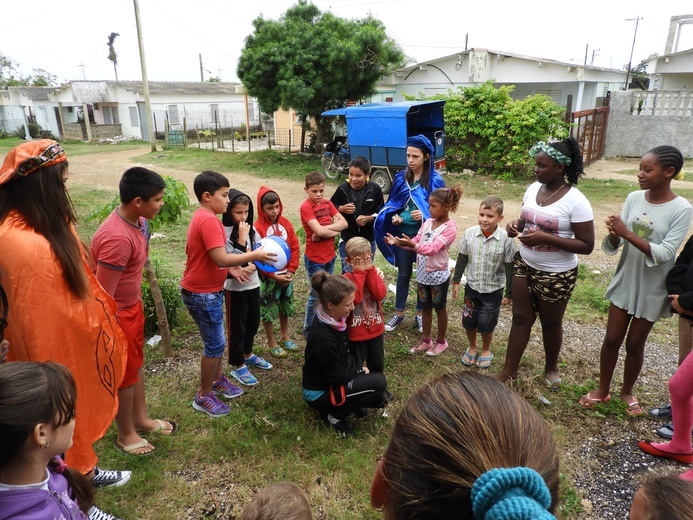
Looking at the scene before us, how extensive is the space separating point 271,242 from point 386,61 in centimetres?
1515

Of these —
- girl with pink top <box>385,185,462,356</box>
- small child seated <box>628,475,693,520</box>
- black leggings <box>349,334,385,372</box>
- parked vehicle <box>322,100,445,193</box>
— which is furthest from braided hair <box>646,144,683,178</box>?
parked vehicle <box>322,100,445,193</box>

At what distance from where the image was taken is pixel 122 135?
33250 millimetres

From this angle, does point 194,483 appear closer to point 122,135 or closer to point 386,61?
point 386,61

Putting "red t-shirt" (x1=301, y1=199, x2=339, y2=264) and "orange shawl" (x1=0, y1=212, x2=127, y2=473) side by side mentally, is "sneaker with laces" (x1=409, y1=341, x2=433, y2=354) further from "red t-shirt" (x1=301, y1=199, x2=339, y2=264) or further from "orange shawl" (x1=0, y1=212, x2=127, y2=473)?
"orange shawl" (x1=0, y1=212, x2=127, y2=473)

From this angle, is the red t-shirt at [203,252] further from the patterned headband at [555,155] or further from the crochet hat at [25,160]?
the patterned headband at [555,155]

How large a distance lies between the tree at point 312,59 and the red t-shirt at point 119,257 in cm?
1449

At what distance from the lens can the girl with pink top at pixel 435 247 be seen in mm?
4133

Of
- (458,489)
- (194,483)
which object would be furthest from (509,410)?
(194,483)

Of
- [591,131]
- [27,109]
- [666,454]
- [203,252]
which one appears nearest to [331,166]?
[591,131]

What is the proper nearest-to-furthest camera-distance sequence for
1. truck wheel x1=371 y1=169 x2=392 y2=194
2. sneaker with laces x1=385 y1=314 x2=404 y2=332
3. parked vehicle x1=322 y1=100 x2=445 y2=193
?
1. sneaker with laces x1=385 y1=314 x2=404 y2=332
2. parked vehicle x1=322 y1=100 x2=445 y2=193
3. truck wheel x1=371 y1=169 x2=392 y2=194

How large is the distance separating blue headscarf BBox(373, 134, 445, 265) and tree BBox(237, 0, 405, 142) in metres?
12.7

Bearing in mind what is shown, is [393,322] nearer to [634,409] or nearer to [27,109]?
[634,409]

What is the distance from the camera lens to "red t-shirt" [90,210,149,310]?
2648 millimetres

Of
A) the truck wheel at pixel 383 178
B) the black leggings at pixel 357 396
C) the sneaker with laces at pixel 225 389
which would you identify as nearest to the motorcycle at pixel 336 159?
the truck wheel at pixel 383 178
